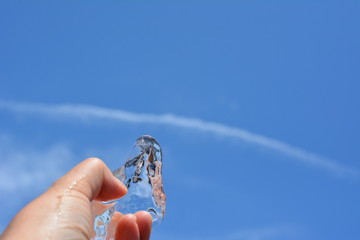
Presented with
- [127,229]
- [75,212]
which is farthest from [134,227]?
[75,212]

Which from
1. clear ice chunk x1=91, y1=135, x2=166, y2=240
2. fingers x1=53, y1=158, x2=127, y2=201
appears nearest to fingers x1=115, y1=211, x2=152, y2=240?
clear ice chunk x1=91, y1=135, x2=166, y2=240

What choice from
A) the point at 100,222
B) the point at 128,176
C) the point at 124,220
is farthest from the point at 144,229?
the point at 128,176

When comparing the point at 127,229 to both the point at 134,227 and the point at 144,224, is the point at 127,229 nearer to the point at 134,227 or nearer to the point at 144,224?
the point at 134,227

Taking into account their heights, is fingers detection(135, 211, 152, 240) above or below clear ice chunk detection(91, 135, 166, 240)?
below

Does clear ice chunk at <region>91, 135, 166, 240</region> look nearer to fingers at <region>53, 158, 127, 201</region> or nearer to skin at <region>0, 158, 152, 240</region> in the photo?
skin at <region>0, 158, 152, 240</region>

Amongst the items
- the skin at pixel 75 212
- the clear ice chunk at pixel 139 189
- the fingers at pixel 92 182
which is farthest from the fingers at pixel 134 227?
the fingers at pixel 92 182

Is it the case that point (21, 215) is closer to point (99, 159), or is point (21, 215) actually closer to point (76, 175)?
point (76, 175)

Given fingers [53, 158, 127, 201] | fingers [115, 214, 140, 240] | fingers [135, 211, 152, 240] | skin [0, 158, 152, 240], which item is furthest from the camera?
fingers [135, 211, 152, 240]
